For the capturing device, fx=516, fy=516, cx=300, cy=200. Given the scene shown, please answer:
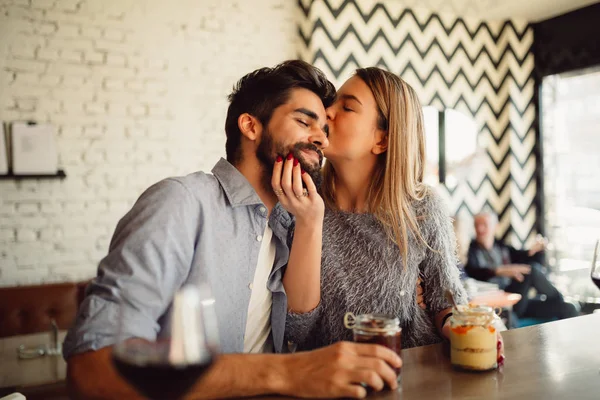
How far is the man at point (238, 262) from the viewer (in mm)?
914

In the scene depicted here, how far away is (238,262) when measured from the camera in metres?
1.39

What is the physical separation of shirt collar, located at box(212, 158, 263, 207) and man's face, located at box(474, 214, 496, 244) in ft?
11.2

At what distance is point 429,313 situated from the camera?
5.10 ft

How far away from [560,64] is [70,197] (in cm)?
472

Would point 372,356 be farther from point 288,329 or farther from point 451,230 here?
A: point 451,230

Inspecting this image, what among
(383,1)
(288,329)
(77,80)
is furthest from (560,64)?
(288,329)

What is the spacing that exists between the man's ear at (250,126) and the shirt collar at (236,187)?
18cm

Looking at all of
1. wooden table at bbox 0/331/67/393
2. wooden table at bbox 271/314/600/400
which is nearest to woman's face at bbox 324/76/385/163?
wooden table at bbox 271/314/600/400

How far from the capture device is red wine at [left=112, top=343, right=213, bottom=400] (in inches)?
24.7

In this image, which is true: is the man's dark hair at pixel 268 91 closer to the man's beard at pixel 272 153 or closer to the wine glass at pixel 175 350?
the man's beard at pixel 272 153

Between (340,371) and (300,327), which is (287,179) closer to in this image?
(300,327)

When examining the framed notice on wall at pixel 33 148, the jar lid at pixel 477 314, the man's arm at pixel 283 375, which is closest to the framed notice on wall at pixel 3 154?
the framed notice on wall at pixel 33 148

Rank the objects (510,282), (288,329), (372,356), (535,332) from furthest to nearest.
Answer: (510,282) → (288,329) → (535,332) → (372,356)

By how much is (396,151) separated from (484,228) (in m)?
3.01
